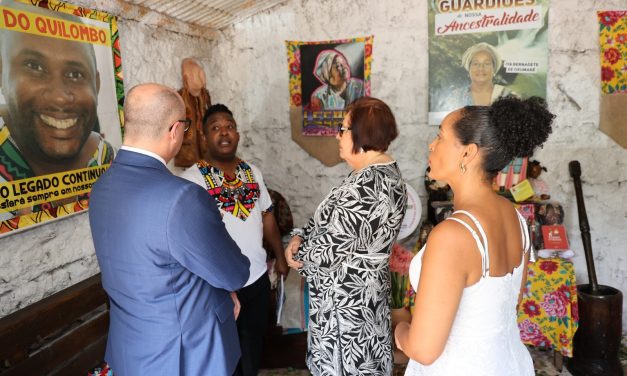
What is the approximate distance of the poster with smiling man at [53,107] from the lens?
1705 millimetres

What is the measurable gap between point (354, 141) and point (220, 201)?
2.34 ft

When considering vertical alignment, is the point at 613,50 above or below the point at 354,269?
above

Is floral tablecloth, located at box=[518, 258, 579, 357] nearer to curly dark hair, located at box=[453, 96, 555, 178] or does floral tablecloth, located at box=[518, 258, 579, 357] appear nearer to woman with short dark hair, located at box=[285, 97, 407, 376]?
woman with short dark hair, located at box=[285, 97, 407, 376]

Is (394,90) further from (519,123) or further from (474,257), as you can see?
(474,257)

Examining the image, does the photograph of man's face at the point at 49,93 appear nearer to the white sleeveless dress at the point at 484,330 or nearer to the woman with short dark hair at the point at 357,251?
the woman with short dark hair at the point at 357,251

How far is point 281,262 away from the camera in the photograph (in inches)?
102

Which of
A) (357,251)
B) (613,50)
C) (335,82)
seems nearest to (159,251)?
(357,251)

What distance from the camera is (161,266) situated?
1354 mm

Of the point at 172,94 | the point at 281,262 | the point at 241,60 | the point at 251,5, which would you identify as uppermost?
the point at 251,5

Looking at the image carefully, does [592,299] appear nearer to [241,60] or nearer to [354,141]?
[354,141]

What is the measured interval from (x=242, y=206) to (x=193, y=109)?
1.13 metres

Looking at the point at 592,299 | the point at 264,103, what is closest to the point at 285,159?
the point at 264,103

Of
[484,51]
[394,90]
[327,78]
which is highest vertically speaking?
[484,51]

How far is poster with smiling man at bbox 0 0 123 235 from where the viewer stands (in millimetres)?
1705
